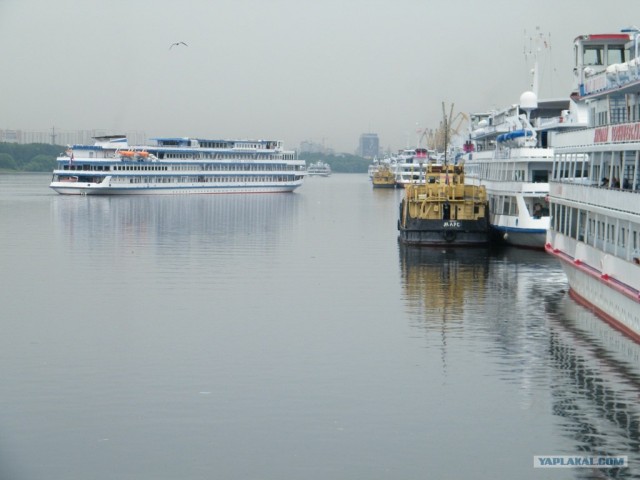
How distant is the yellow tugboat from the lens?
63281 mm

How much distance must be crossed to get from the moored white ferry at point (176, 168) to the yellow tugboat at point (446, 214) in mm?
81207

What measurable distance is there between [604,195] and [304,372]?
12044mm

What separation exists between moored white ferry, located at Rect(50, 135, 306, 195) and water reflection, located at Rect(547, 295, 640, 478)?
10937 cm

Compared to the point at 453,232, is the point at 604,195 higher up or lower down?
higher up

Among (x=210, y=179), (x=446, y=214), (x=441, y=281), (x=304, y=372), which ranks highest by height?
(x=210, y=179)

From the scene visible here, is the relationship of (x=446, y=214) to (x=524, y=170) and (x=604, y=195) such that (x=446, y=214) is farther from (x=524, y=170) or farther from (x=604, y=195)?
(x=604, y=195)

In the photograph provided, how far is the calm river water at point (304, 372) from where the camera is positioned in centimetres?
2170

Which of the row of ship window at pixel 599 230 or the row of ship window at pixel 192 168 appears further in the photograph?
the row of ship window at pixel 192 168

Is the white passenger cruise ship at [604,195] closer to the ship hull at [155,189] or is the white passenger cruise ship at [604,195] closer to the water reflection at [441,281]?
the water reflection at [441,281]

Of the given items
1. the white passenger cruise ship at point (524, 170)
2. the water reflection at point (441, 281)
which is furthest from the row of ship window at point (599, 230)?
the white passenger cruise ship at point (524, 170)

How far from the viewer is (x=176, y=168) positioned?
151500 mm

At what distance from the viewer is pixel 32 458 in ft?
71.0

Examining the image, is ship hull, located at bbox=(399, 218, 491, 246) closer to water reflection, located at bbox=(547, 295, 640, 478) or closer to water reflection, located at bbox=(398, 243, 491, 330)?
water reflection, located at bbox=(398, 243, 491, 330)

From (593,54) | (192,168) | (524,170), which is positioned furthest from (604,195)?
(192,168)
